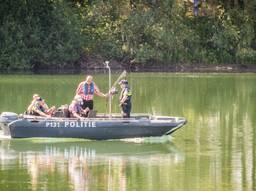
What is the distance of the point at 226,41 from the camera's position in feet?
216

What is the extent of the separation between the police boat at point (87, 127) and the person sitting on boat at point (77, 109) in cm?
34

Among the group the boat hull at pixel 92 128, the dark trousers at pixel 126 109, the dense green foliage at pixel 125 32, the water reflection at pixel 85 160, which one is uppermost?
the dense green foliage at pixel 125 32

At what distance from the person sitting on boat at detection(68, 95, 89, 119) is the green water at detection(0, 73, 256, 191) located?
68 cm

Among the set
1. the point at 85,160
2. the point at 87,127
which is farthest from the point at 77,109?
the point at 85,160

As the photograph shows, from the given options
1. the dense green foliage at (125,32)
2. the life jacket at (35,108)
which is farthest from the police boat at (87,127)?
the dense green foliage at (125,32)

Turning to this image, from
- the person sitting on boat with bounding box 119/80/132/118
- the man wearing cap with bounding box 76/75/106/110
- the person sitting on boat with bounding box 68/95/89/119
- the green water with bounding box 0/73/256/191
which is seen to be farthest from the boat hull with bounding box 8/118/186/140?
the man wearing cap with bounding box 76/75/106/110

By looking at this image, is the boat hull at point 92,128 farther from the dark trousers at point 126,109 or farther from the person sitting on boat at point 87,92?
the person sitting on boat at point 87,92

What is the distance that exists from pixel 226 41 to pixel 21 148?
4413 centimetres

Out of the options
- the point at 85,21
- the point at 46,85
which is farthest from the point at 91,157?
the point at 85,21

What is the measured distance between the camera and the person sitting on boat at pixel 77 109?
78.9 feet

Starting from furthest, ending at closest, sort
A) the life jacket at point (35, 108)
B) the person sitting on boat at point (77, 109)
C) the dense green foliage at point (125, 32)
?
the dense green foliage at point (125, 32)
the life jacket at point (35, 108)
the person sitting on boat at point (77, 109)

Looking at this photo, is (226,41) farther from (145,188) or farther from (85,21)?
(145,188)

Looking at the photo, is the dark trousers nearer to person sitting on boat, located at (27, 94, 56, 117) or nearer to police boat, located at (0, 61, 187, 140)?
police boat, located at (0, 61, 187, 140)

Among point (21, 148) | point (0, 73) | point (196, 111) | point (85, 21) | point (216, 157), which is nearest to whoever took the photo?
point (216, 157)
